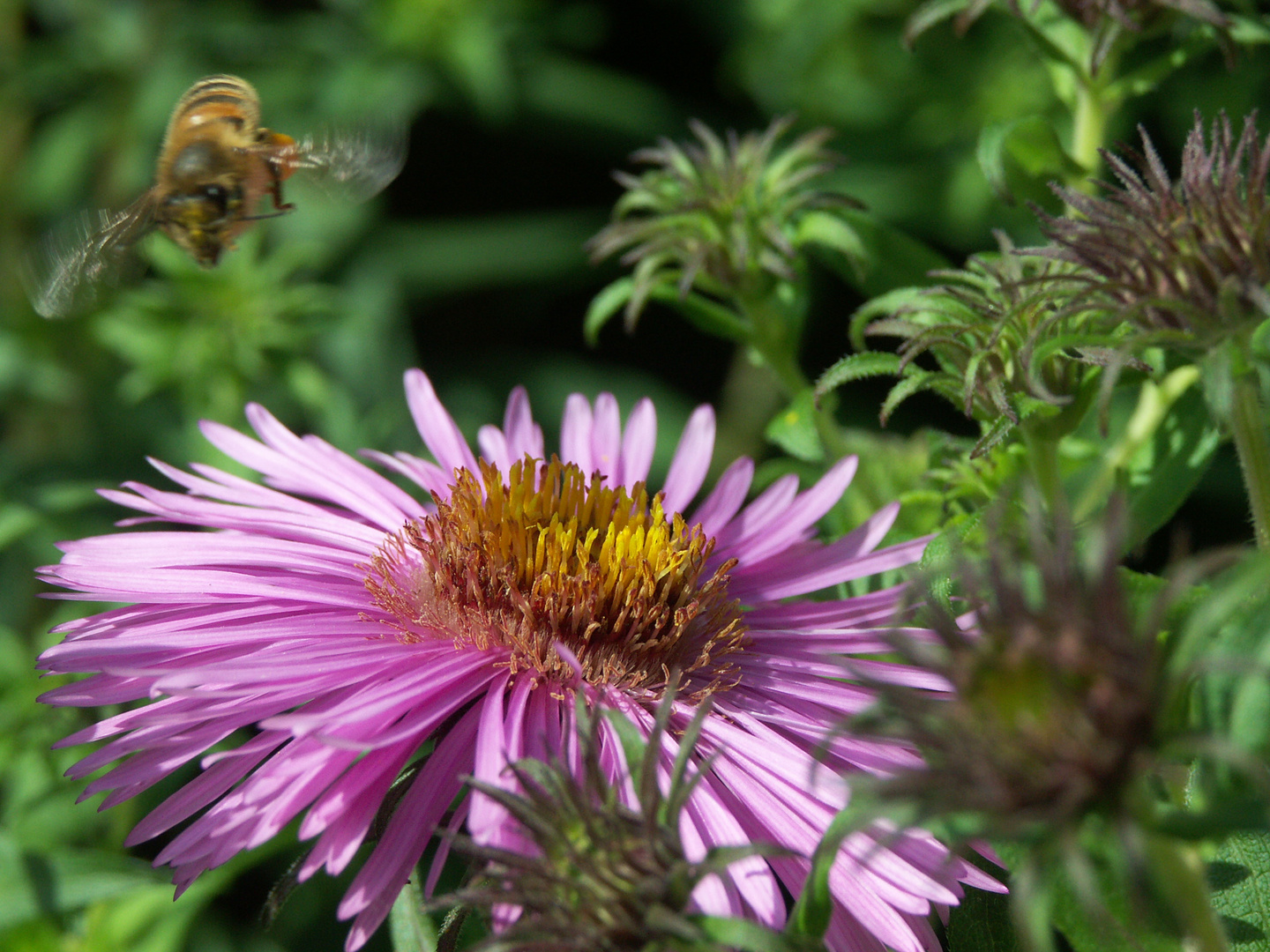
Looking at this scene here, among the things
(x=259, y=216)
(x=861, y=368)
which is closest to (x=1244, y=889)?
(x=861, y=368)

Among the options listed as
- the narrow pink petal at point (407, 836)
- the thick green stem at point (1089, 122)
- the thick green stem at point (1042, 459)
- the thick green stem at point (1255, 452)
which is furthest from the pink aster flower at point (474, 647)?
the thick green stem at point (1089, 122)

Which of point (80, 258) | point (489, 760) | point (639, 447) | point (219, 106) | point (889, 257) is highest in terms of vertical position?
point (219, 106)

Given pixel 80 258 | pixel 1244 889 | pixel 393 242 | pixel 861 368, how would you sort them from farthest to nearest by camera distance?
pixel 393 242 < pixel 80 258 < pixel 861 368 < pixel 1244 889

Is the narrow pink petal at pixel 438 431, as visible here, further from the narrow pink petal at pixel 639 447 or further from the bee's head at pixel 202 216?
the bee's head at pixel 202 216

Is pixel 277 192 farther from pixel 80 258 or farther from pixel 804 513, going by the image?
pixel 804 513

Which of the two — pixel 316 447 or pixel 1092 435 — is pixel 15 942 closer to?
pixel 316 447

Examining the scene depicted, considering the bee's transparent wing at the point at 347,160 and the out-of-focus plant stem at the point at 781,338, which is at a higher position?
the bee's transparent wing at the point at 347,160

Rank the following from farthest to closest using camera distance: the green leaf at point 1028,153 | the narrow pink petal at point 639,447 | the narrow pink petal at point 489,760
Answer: the narrow pink petal at point 639,447
the green leaf at point 1028,153
the narrow pink petal at point 489,760
